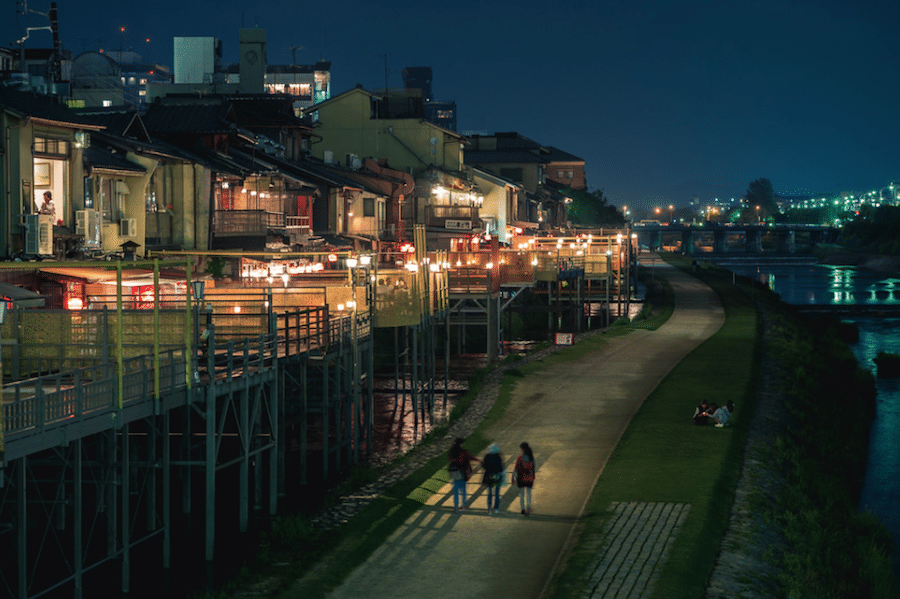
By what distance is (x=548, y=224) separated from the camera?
115750 mm

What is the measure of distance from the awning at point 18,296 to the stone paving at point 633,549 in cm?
1381

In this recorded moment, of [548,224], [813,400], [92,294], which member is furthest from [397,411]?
[548,224]

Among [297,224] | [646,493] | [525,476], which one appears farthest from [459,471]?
[297,224]

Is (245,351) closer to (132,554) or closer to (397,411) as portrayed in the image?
(132,554)

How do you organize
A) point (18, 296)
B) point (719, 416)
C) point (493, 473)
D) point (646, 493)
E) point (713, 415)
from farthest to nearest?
point (713, 415) → point (719, 416) → point (646, 493) → point (18, 296) → point (493, 473)

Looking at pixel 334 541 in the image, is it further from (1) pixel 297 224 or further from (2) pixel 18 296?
(1) pixel 297 224

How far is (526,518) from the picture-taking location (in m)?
21.6

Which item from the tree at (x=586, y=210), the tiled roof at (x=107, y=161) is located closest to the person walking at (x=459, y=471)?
the tiled roof at (x=107, y=161)

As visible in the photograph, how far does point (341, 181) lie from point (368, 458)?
87.4 ft

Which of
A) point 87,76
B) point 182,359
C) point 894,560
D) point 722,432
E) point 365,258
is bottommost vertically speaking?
point 894,560

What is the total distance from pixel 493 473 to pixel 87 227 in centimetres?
1561

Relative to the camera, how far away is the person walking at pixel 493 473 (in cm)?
2158

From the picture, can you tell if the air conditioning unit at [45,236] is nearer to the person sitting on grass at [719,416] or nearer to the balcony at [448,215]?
the person sitting on grass at [719,416]

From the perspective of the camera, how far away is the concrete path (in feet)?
58.3
